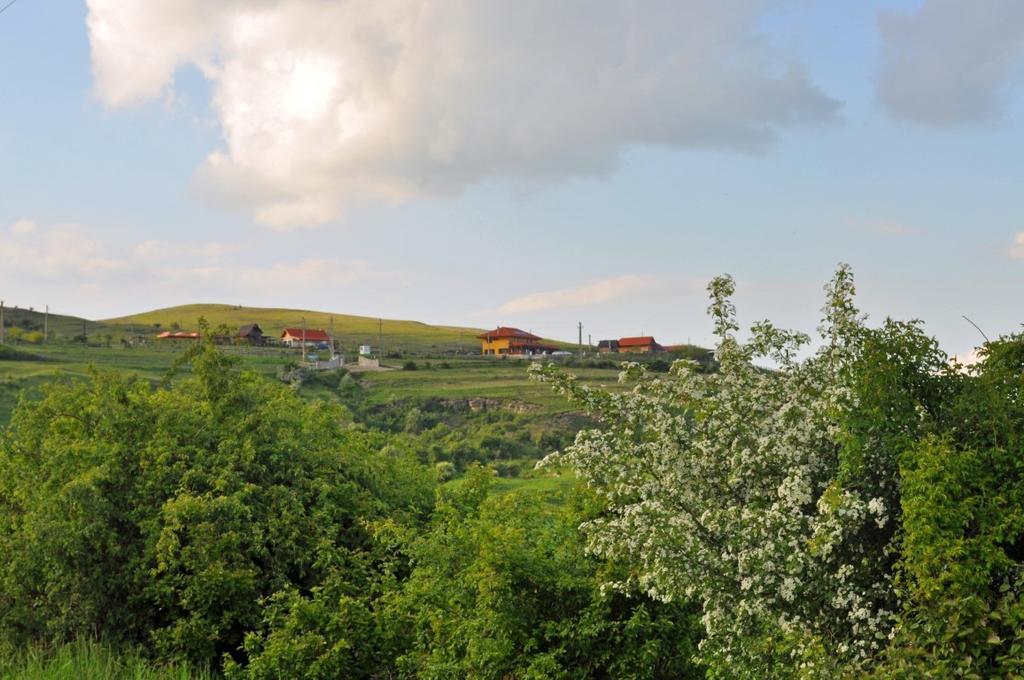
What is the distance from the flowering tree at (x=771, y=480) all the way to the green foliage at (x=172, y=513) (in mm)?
9259

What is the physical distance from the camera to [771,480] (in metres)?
12.6

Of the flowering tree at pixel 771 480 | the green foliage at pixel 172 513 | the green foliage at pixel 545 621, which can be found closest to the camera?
the flowering tree at pixel 771 480

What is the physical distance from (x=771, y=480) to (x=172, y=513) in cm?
1318

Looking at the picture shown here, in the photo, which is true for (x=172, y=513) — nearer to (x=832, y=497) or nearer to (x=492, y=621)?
(x=492, y=621)

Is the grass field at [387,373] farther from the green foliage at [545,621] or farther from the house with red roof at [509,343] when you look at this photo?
the green foliage at [545,621]

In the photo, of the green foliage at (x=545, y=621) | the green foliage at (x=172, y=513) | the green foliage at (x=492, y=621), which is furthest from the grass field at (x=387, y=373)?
the green foliage at (x=545, y=621)

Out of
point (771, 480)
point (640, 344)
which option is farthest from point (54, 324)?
point (771, 480)

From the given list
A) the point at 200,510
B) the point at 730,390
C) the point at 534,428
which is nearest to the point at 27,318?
the point at 534,428

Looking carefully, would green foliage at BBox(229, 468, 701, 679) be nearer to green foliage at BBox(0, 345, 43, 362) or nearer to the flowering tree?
the flowering tree

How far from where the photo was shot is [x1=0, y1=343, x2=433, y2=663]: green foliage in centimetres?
2098

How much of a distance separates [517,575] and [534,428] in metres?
62.4

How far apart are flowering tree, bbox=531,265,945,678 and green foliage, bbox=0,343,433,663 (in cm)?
926

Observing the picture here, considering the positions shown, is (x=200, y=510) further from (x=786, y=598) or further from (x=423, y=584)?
(x=786, y=598)

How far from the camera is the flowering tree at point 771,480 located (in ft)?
36.4
